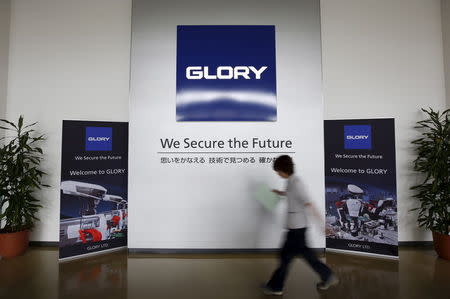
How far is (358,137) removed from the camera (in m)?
3.43

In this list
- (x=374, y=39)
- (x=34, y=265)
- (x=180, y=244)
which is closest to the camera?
(x=34, y=265)

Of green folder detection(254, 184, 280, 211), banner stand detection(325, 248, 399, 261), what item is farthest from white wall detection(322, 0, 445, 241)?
green folder detection(254, 184, 280, 211)

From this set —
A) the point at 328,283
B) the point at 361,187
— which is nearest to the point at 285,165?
the point at 328,283

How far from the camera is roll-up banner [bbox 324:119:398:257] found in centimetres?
329

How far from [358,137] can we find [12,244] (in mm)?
4836

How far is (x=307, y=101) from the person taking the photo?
3674 millimetres

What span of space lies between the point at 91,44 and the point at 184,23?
149cm

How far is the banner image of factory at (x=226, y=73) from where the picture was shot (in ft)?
12.1

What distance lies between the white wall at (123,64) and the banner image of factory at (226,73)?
896 mm

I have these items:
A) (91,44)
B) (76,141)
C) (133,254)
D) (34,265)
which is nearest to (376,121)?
(133,254)

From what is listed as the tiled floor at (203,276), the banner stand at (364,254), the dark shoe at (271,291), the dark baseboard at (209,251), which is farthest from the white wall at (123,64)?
the dark shoe at (271,291)

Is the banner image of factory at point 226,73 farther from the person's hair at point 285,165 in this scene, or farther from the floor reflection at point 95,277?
the floor reflection at point 95,277

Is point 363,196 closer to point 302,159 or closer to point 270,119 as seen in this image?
point 302,159

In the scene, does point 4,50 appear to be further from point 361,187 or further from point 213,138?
point 361,187
